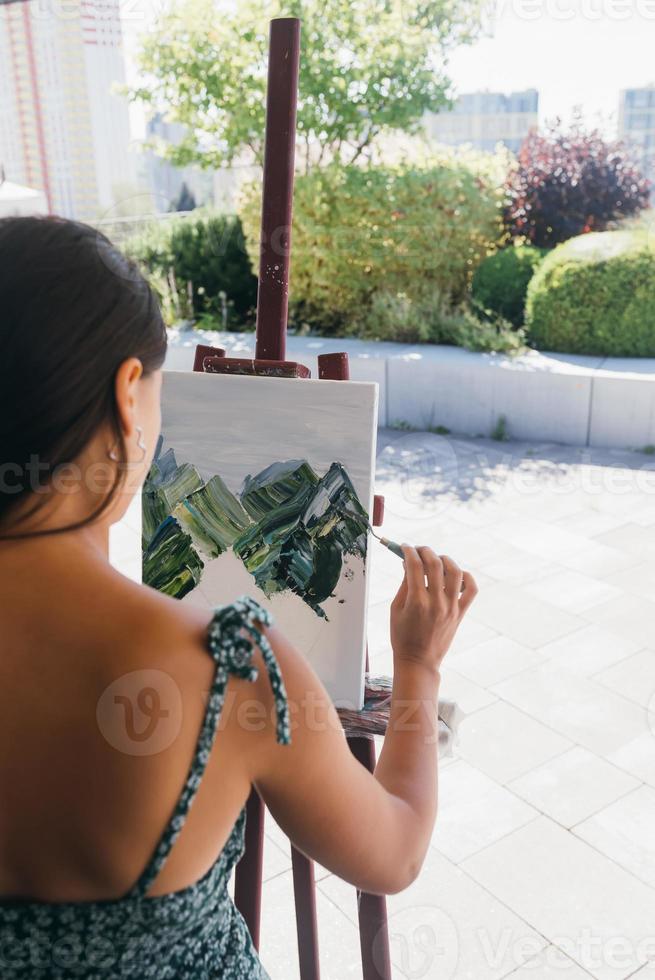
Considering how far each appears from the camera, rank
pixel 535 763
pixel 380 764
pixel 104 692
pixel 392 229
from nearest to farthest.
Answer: pixel 104 692 < pixel 380 764 < pixel 535 763 < pixel 392 229

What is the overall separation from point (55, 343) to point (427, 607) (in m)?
0.58

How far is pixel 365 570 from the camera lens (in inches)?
60.0

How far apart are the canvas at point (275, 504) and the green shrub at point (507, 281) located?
5.43 meters

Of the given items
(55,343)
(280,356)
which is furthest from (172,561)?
(55,343)

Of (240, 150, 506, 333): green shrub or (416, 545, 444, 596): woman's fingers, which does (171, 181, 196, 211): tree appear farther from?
(416, 545, 444, 596): woman's fingers

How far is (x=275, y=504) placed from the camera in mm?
1556

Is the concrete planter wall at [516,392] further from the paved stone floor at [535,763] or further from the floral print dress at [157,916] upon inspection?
the floral print dress at [157,916]

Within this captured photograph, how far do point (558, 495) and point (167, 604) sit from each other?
4.37m

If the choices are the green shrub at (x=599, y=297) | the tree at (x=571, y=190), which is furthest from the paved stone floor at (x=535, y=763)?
the tree at (x=571, y=190)

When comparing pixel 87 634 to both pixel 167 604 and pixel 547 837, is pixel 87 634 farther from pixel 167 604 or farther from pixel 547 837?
pixel 547 837

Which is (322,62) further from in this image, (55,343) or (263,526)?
(55,343)

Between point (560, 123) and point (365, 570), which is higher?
point (560, 123)

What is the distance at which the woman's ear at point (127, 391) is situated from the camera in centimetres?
77

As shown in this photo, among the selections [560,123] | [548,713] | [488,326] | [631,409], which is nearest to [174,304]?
[488,326]
